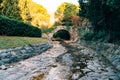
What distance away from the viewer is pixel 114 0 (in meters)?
11.1

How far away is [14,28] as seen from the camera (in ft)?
64.0

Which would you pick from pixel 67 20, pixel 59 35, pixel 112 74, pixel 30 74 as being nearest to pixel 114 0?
pixel 112 74

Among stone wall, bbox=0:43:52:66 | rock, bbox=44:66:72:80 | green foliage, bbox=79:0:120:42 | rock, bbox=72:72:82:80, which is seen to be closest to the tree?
green foliage, bbox=79:0:120:42

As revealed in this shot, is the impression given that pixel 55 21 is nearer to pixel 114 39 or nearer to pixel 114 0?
pixel 114 39

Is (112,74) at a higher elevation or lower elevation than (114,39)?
lower

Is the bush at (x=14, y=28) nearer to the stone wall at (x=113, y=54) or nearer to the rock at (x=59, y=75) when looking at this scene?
the stone wall at (x=113, y=54)

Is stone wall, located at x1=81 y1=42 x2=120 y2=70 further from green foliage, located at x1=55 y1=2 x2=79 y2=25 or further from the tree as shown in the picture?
green foliage, located at x1=55 y1=2 x2=79 y2=25

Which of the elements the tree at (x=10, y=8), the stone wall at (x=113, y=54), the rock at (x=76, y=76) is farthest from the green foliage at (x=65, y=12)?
the rock at (x=76, y=76)

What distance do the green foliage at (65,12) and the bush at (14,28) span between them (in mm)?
25504

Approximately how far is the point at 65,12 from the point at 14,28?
3341cm

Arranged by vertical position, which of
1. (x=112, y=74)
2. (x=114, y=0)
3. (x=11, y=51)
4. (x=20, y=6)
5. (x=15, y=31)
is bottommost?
(x=112, y=74)

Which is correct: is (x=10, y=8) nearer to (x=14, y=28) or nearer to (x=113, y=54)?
(x=14, y=28)

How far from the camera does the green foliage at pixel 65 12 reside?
5023 centimetres

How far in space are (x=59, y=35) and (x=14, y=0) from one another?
80.4ft
